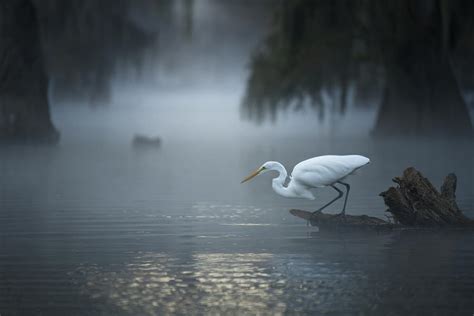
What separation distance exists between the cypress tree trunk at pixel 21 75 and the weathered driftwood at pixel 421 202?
17192 mm

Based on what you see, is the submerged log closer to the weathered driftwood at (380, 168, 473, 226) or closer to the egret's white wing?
the weathered driftwood at (380, 168, 473, 226)

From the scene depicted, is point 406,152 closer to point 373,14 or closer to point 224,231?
point 373,14

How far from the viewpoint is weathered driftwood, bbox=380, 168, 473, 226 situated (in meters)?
11.6

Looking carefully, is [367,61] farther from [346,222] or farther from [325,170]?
[346,222]

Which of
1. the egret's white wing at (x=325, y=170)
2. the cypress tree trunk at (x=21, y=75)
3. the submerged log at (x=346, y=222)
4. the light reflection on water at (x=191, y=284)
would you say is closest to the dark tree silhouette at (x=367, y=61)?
the cypress tree trunk at (x=21, y=75)

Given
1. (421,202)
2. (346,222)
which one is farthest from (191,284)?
(421,202)

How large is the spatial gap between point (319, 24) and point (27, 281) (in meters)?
22.5

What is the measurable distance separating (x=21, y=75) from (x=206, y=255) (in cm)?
1818

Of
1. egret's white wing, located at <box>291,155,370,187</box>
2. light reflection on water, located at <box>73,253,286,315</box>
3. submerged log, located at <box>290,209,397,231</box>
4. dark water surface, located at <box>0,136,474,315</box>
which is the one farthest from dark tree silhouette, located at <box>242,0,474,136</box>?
light reflection on water, located at <box>73,253,286,315</box>

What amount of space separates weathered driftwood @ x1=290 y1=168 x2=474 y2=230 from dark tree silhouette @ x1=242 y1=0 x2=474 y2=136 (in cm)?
1797

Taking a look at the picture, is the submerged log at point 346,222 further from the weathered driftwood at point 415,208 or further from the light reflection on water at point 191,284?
the light reflection on water at point 191,284

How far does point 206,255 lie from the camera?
10.6 metres

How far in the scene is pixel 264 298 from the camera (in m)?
8.52

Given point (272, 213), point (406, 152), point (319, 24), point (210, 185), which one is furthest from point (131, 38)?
point (272, 213)
